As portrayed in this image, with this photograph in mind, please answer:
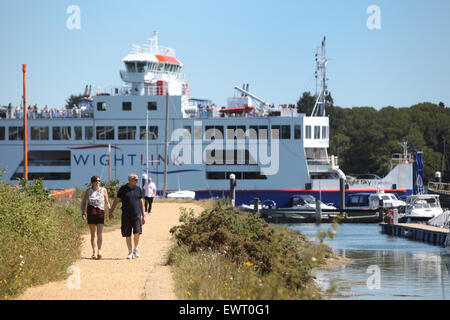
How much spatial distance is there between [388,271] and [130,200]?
37.4 ft

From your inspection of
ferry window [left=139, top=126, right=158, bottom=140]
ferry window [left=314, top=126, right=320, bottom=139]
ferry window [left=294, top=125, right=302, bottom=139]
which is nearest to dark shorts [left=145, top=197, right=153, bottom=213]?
ferry window [left=294, top=125, right=302, bottom=139]

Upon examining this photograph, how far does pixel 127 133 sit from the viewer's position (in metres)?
50.8

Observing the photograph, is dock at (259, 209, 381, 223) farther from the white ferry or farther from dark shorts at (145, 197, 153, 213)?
dark shorts at (145, 197, 153, 213)

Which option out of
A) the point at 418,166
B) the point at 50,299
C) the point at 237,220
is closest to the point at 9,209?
the point at 50,299

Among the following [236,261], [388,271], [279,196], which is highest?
[236,261]

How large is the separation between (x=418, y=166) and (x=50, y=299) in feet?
143

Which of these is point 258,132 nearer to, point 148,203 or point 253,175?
point 253,175

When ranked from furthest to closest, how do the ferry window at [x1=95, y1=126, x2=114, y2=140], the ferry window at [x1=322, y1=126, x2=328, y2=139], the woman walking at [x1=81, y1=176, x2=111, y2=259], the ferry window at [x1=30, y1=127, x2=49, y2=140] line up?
the ferry window at [x1=30, y1=127, x2=49, y2=140] → the ferry window at [x1=95, y1=126, x2=114, y2=140] → the ferry window at [x1=322, y1=126, x2=328, y2=139] → the woman walking at [x1=81, y1=176, x2=111, y2=259]

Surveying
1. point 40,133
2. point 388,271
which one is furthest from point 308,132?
point 388,271

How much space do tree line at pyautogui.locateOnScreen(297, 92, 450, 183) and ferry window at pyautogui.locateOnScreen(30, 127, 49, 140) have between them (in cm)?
3594

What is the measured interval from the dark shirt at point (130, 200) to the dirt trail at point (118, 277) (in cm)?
90

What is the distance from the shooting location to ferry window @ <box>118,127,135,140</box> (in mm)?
50656

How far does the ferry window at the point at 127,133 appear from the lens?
166ft
